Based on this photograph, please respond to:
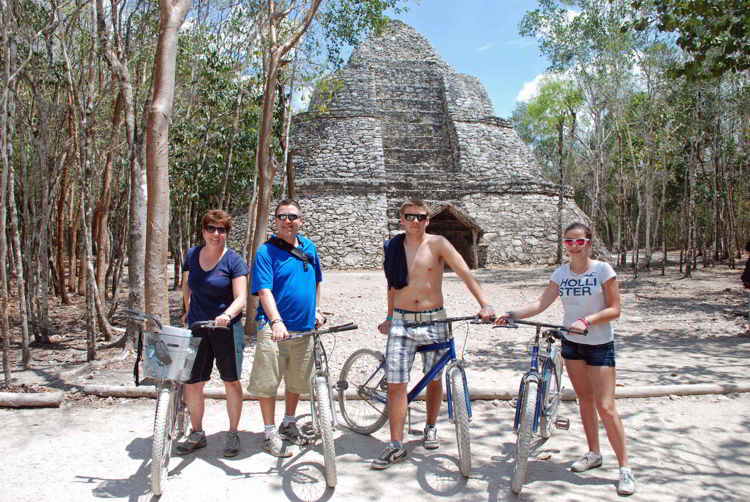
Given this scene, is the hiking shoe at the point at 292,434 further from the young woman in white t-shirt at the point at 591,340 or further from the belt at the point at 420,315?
the young woman in white t-shirt at the point at 591,340

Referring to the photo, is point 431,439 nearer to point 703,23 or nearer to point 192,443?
point 192,443

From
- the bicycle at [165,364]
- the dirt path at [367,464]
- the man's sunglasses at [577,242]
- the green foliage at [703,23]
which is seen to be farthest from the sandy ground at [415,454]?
the green foliage at [703,23]

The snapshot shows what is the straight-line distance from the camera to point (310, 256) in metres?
3.74

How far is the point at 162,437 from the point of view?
2.96 metres

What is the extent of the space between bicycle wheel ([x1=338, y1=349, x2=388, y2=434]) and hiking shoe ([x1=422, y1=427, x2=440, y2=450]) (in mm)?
336

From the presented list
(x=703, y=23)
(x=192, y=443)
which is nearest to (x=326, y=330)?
(x=192, y=443)

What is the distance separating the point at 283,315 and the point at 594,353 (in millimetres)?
1834

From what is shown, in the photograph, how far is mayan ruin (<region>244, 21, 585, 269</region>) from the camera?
19703mm

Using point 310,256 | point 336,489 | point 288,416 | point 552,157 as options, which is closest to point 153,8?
point 310,256

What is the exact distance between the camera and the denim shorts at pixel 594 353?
312 cm

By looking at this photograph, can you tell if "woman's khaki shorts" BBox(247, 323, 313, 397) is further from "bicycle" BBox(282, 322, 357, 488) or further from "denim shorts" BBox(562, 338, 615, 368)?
"denim shorts" BBox(562, 338, 615, 368)

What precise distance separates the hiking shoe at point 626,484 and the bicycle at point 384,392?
786mm

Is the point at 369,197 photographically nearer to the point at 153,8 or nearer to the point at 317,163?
the point at 317,163

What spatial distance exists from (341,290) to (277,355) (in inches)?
375
